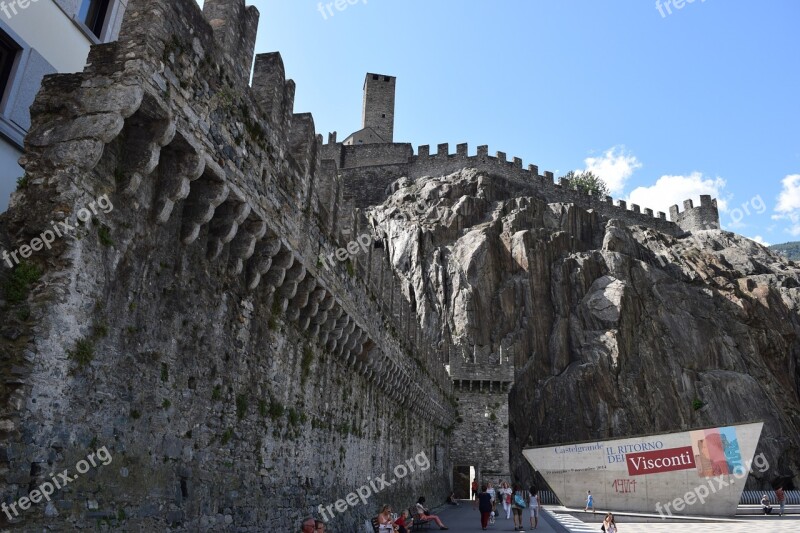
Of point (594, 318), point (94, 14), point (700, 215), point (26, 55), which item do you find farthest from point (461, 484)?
point (700, 215)

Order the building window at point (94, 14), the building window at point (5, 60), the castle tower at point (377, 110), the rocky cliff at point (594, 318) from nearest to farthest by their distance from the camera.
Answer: the building window at point (5, 60), the building window at point (94, 14), the rocky cliff at point (594, 318), the castle tower at point (377, 110)

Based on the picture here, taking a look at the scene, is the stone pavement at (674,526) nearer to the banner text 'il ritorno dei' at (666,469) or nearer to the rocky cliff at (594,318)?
the banner text 'il ritorno dei' at (666,469)

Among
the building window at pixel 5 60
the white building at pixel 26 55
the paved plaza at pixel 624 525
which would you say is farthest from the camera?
the paved plaza at pixel 624 525

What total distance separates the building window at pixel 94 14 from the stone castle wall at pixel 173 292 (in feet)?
10.5

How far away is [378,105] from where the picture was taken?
63.9 m

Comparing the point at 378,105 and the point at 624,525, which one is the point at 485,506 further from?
the point at 378,105

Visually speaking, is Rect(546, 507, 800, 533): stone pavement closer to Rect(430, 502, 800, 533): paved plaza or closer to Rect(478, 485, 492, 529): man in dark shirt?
Rect(430, 502, 800, 533): paved plaza

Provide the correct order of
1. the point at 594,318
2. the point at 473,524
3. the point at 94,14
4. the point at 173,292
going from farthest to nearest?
the point at 594,318 → the point at 473,524 → the point at 94,14 → the point at 173,292

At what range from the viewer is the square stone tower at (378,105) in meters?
63.4

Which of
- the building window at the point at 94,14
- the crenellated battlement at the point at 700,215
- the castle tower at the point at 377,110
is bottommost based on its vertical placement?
the building window at the point at 94,14

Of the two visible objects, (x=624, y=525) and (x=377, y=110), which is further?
(x=377, y=110)

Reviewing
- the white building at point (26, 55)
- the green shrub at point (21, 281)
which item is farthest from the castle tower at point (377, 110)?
the green shrub at point (21, 281)

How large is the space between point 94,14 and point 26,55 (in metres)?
2.35

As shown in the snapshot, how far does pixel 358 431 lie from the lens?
13.5 metres
